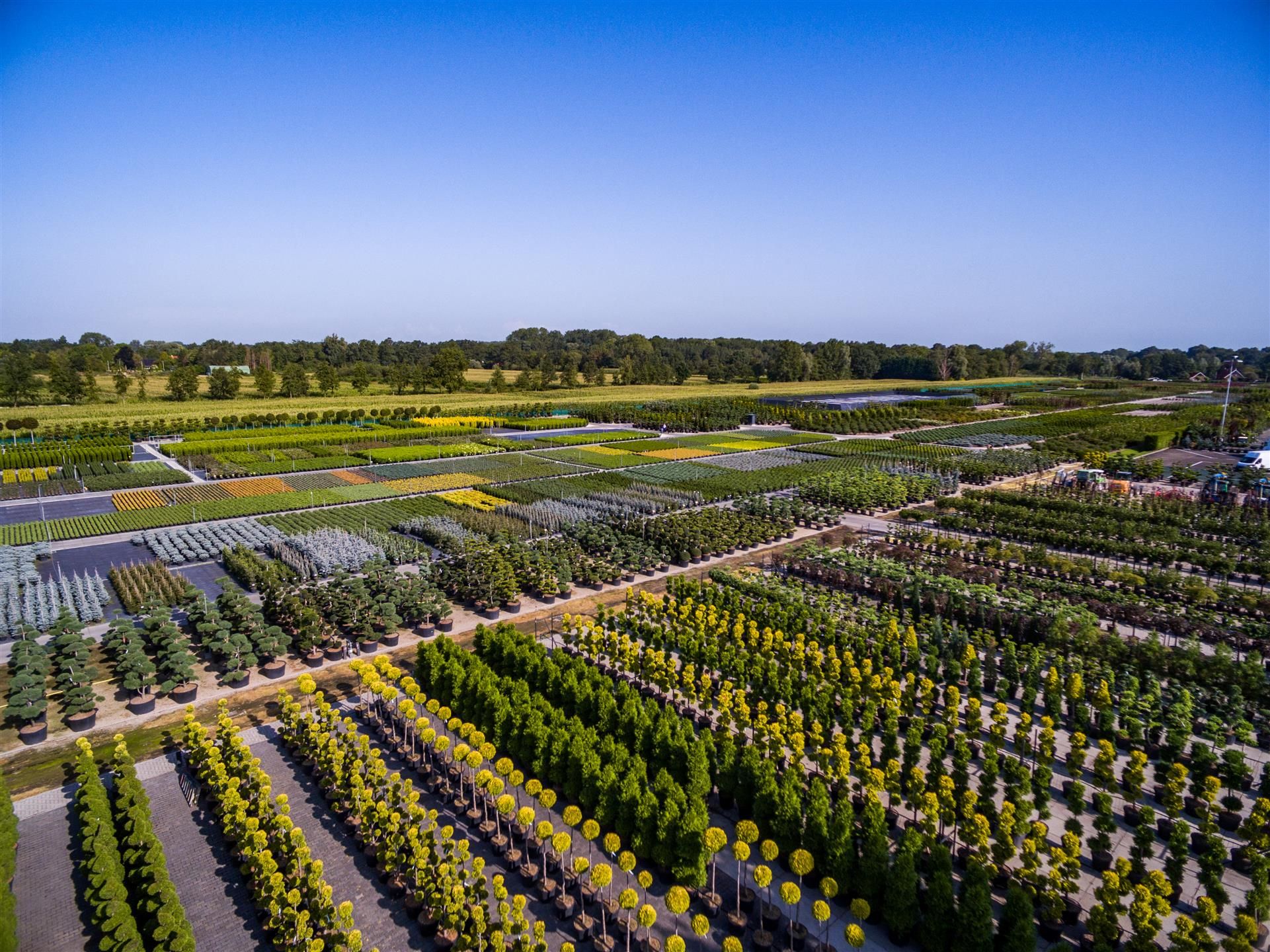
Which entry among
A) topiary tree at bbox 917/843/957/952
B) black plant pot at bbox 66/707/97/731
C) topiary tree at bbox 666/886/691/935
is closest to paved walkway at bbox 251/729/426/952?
topiary tree at bbox 666/886/691/935

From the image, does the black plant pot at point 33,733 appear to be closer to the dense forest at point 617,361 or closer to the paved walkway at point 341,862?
the paved walkway at point 341,862

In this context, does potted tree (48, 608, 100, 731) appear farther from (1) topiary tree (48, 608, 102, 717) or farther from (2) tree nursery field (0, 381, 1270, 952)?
(2) tree nursery field (0, 381, 1270, 952)

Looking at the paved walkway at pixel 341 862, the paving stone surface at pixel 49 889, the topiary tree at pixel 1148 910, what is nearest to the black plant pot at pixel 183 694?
the paved walkway at pixel 341 862

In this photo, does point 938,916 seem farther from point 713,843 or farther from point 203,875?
point 203,875

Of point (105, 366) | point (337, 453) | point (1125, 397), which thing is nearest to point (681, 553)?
point (337, 453)

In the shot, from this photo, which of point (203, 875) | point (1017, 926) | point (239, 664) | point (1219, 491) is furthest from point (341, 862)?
point (1219, 491)

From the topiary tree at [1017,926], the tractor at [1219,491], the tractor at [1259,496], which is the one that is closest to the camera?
the topiary tree at [1017,926]
